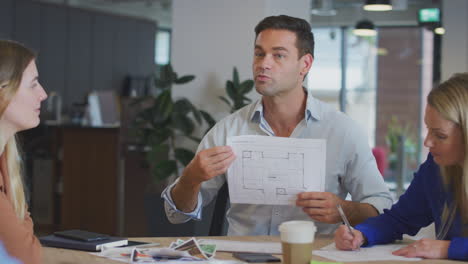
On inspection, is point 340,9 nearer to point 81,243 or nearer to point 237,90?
point 237,90

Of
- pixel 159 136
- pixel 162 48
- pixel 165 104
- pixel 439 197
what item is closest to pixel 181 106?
pixel 165 104

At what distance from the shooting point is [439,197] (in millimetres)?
2342

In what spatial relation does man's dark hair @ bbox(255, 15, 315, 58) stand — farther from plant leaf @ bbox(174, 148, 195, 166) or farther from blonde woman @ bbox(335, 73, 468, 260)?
plant leaf @ bbox(174, 148, 195, 166)

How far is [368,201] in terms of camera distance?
2.72 m

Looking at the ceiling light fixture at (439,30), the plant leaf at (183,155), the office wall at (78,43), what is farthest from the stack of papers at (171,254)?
the office wall at (78,43)

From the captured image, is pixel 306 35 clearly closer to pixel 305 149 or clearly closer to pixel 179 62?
pixel 305 149

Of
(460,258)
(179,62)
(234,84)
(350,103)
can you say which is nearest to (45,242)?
(460,258)

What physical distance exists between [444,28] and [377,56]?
424 cm

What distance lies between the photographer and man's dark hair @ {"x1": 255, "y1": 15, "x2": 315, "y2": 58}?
2875mm

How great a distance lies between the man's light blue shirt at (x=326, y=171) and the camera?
9.05 feet

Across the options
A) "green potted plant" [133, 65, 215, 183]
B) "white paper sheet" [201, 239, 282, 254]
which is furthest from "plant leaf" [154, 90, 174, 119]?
"white paper sheet" [201, 239, 282, 254]

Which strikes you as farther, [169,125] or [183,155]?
[169,125]

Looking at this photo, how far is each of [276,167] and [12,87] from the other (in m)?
0.92

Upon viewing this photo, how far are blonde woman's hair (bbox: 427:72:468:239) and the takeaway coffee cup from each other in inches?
23.9
